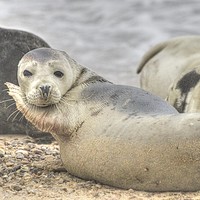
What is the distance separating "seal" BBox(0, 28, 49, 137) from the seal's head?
1.13 m

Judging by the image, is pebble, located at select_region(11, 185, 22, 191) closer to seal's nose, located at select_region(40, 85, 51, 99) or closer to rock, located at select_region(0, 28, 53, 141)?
seal's nose, located at select_region(40, 85, 51, 99)

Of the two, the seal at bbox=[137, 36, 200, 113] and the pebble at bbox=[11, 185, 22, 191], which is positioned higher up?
the seal at bbox=[137, 36, 200, 113]

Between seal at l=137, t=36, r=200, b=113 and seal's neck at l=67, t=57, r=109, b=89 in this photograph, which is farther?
seal at l=137, t=36, r=200, b=113

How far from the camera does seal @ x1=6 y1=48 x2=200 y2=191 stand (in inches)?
167

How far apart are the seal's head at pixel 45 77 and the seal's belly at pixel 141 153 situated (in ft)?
0.95

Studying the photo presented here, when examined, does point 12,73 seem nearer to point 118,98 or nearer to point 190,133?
point 118,98

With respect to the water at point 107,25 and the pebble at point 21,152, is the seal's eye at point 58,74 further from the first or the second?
the water at point 107,25

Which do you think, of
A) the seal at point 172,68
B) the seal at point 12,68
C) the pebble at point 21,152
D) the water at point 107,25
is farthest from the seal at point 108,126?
the water at point 107,25

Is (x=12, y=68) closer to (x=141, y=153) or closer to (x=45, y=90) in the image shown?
(x=45, y=90)

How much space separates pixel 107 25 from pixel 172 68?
5577 millimetres

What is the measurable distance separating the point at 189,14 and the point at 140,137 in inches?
397

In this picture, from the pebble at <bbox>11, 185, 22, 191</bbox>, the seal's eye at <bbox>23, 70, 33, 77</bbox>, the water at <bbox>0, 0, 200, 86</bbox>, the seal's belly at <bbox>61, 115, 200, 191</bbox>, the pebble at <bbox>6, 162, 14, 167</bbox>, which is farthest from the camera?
the water at <bbox>0, 0, 200, 86</bbox>

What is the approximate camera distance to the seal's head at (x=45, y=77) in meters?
4.55

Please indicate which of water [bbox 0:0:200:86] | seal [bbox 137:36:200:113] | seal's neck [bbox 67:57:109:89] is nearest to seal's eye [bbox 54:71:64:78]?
seal's neck [bbox 67:57:109:89]
